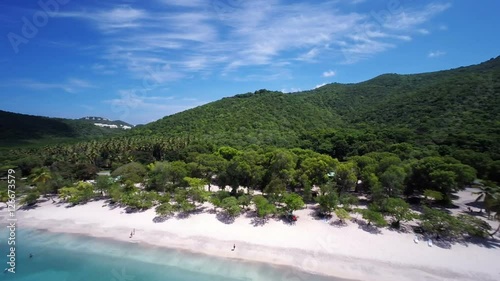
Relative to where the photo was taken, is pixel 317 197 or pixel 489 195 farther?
pixel 317 197

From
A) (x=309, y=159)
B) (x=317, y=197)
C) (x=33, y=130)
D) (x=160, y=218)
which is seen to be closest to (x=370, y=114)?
(x=309, y=159)

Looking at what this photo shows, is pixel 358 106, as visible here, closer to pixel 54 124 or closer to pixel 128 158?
pixel 128 158

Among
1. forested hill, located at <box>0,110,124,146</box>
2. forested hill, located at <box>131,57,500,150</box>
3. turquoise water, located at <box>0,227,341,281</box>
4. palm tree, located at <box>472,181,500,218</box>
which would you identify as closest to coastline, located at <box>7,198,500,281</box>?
turquoise water, located at <box>0,227,341,281</box>

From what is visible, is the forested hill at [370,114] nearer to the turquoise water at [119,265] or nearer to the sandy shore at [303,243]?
the sandy shore at [303,243]

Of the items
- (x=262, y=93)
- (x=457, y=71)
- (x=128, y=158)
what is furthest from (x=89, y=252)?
(x=457, y=71)

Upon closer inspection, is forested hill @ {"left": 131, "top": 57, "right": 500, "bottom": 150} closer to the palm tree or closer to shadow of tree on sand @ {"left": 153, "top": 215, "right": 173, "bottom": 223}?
the palm tree

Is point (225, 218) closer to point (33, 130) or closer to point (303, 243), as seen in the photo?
point (303, 243)

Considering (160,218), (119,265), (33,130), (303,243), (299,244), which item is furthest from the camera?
(33,130)
